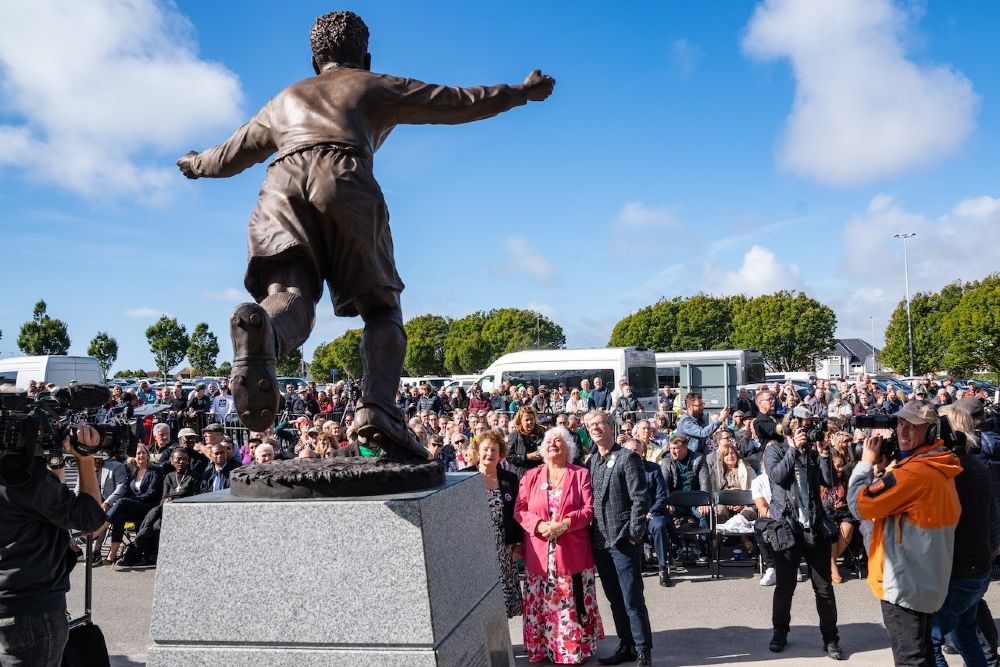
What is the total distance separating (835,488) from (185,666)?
764cm

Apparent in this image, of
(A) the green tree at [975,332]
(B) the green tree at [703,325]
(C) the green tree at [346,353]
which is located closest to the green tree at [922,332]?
(A) the green tree at [975,332]

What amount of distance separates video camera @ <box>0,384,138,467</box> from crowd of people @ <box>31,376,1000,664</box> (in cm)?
137

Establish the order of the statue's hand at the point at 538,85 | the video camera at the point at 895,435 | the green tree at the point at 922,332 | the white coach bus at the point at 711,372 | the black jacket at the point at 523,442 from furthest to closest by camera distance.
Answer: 1. the green tree at the point at 922,332
2. the white coach bus at the point at 711,372
3. the black jacket at the point at 523,442
4. the video camera at the point at 895,435
5. the statue's hand at the point at 538,85

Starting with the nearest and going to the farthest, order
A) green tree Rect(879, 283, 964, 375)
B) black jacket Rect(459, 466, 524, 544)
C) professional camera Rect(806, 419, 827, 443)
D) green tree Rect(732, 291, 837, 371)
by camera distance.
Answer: professional camera Rect(806, 419, 827, 443) < black jacket Rect(459, 466, 524, 544) < green tree Rect(879, 283, 964, 375) < green tree Rect(732, 291, 837, 371)

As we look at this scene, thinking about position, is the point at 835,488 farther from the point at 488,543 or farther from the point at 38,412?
the point at 38,412

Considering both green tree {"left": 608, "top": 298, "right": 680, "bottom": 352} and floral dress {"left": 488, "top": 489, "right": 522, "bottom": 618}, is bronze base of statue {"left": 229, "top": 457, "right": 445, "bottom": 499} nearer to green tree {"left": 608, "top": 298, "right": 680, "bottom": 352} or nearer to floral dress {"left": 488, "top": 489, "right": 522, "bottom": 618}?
floral dress {"left": 488, "top": 489, "right": 522, "bottom": 618}

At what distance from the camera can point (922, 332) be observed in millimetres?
57500

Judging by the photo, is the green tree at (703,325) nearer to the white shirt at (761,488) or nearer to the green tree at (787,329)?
the green tree at (787,329)

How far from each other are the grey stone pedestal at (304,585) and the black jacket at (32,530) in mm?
1153

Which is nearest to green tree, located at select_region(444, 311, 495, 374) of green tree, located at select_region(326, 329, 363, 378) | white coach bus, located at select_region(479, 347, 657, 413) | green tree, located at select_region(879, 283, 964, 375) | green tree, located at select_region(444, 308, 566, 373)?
green tree, located at select_region(444, 308, 566, 373)

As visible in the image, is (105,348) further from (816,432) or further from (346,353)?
(816,432)

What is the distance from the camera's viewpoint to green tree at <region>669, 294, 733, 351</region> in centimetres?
6900

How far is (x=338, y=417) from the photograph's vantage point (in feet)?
59.6

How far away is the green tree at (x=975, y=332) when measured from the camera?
47.8 meters
